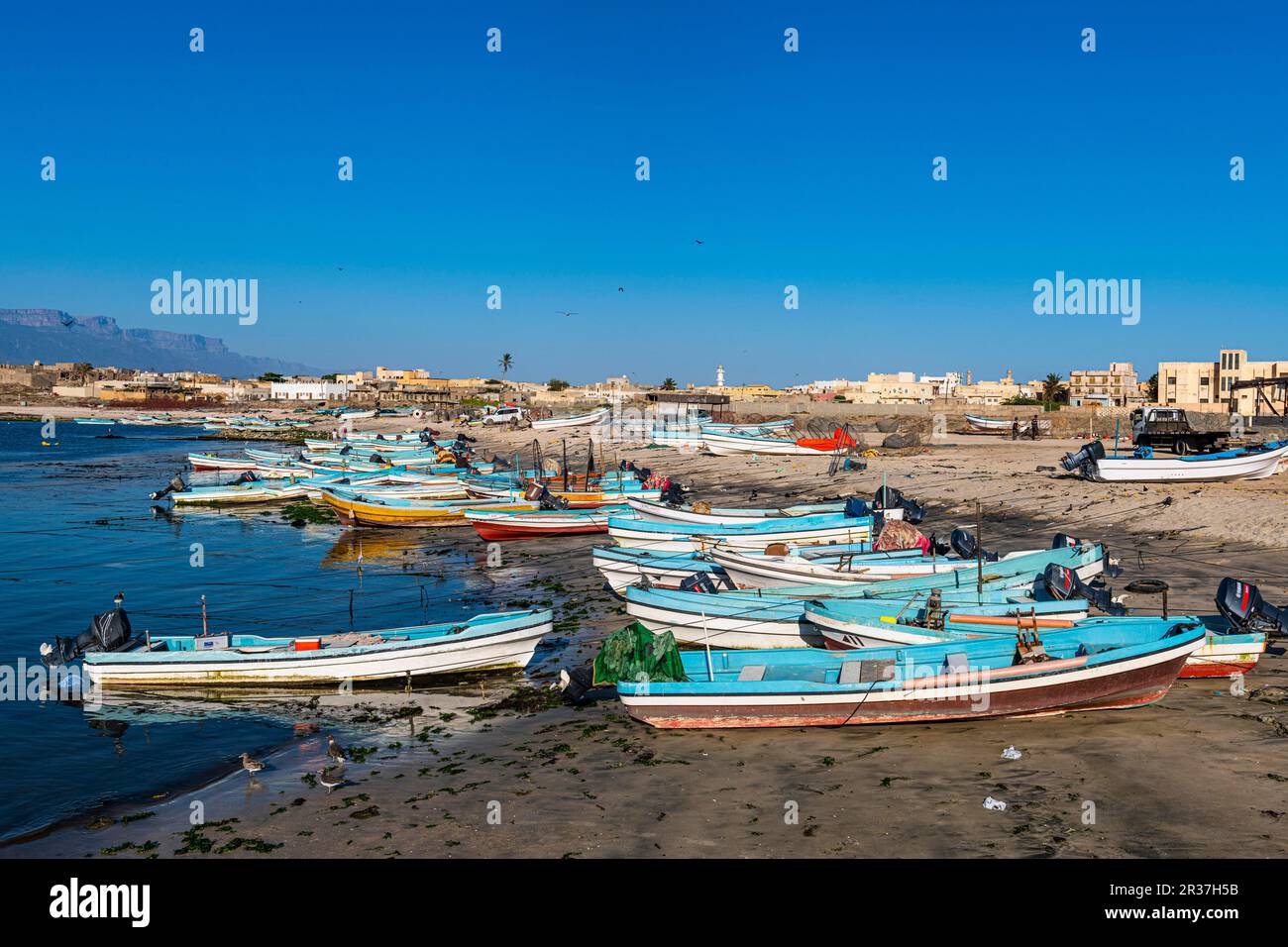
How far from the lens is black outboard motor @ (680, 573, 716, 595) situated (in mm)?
19641

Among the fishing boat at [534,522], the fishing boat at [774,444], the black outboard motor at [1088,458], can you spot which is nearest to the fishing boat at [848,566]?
the fishing boat at [534,522]

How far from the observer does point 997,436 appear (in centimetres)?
6156

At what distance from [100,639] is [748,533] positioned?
15.7 meters

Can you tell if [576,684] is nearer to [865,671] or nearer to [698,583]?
[865,671]

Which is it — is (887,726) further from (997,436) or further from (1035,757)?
(997,436)

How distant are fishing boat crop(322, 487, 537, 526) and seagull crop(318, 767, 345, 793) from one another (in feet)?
84.0

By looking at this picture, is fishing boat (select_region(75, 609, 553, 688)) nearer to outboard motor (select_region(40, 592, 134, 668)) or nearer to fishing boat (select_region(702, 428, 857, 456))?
outboard motor (select_region(40, 592, 134, 668))

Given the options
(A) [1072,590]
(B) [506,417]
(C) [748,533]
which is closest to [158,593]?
(C) [748,533]

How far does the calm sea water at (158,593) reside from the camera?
13.5 metres

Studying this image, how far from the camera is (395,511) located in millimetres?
38062

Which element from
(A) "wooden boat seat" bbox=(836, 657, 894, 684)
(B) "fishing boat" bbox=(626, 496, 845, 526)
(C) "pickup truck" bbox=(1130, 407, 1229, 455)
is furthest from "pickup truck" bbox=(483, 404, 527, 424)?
(A) "wooden boat seat" bbox=(836, 657, 894, 684)
